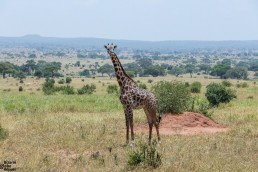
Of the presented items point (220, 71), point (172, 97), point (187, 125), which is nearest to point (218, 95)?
point (172, 97)

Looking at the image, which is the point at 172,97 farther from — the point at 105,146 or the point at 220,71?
the point at 220,71

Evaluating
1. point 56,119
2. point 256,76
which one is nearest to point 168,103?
point 56,119

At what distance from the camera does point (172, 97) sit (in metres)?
21.0

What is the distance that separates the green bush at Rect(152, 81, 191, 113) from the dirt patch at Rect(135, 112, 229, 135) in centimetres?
67

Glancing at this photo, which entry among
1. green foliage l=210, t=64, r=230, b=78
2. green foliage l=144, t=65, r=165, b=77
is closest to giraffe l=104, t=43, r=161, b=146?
green foliage l=210, t=64, r=230, b=78

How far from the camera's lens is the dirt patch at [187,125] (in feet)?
58.8

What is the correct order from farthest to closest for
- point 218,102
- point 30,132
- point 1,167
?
point 218,102
point 30,132
point 1,167

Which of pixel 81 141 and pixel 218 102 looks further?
pixel 218 102

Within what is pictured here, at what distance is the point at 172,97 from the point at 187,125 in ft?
7.51

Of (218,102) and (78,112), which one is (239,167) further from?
(218,102)

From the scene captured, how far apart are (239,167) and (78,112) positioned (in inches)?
589

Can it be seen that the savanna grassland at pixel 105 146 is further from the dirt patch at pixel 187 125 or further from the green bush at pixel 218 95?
the green bush at pixel 218 95

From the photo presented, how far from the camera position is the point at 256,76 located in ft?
363

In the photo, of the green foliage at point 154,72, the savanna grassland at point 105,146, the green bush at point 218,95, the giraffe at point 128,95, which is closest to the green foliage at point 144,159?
the savanna grassland at point 105,146
